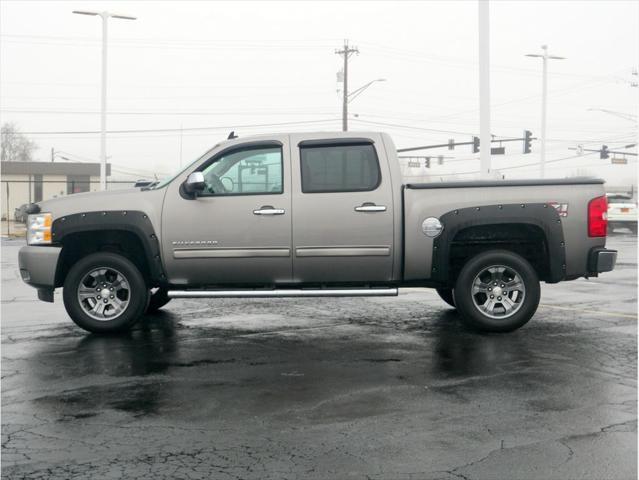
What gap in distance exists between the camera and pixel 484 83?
1819cm

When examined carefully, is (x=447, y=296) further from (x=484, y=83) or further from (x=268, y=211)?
(x=484, y=83)

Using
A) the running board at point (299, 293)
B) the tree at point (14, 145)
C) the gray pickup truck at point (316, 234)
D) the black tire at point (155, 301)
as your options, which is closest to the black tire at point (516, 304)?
the gray pickup truck at point (316, 234)

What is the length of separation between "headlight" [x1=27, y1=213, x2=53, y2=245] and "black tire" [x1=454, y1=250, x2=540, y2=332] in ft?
14.5

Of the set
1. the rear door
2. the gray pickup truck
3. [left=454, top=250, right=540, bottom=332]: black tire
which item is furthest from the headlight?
[left=454, top=250, right=540, bottom=332]: black tire

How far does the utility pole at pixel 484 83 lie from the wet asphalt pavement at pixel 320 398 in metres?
8.60

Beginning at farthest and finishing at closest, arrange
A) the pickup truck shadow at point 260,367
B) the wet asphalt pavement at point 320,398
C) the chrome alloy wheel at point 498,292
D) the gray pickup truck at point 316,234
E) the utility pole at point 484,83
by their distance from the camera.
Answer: the utility pole at point 484,83
the chrome alloy wheel at point 498,292
the gray pickup truck at point 316,234
the pickup truck shadow at point 260,367
the wet asphalt pavement at point 320,398

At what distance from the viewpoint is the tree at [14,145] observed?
108812 millimetres

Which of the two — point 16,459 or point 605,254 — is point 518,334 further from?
point 16,459

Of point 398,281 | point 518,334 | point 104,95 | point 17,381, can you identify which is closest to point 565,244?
point 518,334

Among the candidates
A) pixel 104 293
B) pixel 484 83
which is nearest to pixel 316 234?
pixel 104 293

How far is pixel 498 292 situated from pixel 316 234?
2.05 meters

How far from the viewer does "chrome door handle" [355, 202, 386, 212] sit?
8.58 metres

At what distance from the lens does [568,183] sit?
8555 mm

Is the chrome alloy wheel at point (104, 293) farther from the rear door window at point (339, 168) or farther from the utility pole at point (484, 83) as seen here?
the utility pole at point (484, 83)
